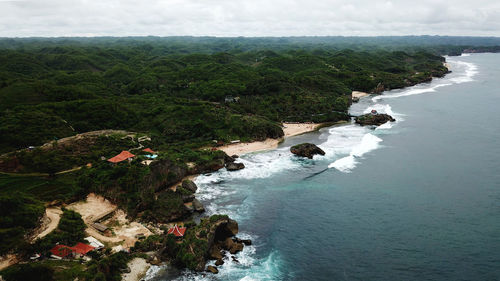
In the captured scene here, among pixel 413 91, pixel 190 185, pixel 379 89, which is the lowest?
pixel 190 185

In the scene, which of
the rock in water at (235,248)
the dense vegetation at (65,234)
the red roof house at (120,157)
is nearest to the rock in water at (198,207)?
the rock in water at (235,248)

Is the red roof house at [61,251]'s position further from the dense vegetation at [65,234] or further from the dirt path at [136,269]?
the dirt path at [136,269]

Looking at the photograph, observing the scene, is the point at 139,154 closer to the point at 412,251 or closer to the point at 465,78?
the point at 412,251

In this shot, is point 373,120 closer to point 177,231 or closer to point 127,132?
point 127,132

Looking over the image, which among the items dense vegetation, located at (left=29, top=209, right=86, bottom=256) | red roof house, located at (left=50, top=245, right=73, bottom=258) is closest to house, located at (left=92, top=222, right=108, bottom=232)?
dense vegetation, located at (left=29, top=209, right=86, bottom=256)

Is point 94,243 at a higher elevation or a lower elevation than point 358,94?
lower

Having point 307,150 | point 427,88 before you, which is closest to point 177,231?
point 307,150

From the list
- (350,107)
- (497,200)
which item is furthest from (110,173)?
(350,107)
